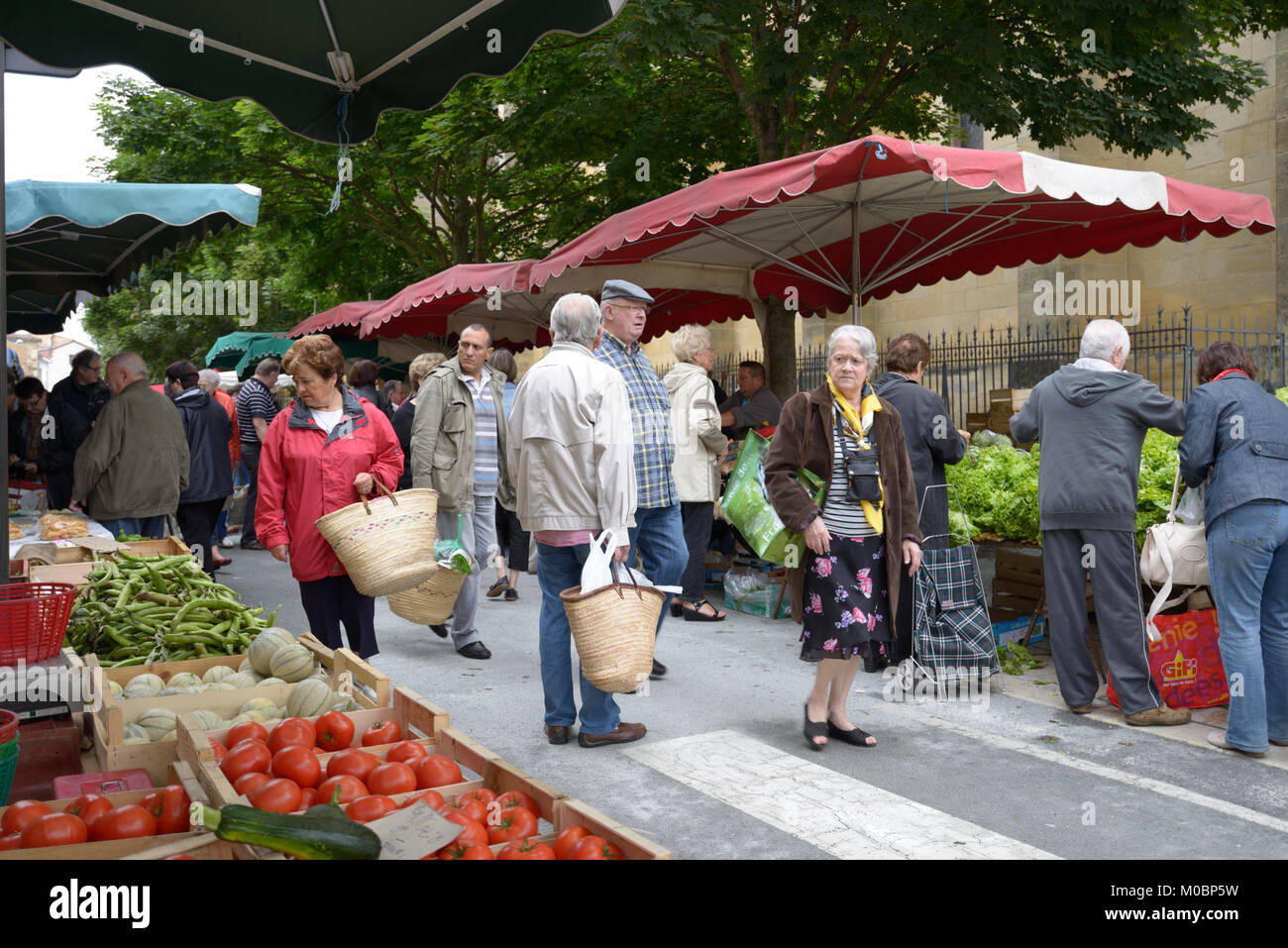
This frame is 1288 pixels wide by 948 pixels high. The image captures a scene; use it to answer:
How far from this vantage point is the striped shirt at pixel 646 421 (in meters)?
6.03

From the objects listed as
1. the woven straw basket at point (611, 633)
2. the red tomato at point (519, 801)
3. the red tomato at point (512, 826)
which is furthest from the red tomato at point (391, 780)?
the woven straw basket at point (611, 633)

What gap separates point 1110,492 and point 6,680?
5120mm

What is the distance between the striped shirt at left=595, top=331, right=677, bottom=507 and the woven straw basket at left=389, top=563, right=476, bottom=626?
4.03 ft

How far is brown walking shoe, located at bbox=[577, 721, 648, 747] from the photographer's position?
18.1ft

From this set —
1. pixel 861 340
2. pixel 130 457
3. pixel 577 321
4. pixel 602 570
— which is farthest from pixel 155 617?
pixel 130 457

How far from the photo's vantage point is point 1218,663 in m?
5.96

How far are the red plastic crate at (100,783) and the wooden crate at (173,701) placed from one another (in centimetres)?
16

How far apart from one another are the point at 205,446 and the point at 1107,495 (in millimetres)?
8184

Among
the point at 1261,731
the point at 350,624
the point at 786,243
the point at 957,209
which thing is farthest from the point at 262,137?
the point at 1261,731

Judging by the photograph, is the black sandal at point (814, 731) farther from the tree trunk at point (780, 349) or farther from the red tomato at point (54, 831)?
the tree trunk at point (780, 349)

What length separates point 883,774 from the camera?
16.8ft

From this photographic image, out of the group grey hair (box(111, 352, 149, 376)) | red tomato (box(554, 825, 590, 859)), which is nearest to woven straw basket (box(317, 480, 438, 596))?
red tomato (box(554, 825, 590, 859))

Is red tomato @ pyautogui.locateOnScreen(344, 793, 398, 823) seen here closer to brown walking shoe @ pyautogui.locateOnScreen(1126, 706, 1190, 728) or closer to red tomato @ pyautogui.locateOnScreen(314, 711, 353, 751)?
red tomato @ pyautogui.locateOnScreen(314, 711, 353, 751)
